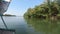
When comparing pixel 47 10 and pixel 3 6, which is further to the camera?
pixel 47 10

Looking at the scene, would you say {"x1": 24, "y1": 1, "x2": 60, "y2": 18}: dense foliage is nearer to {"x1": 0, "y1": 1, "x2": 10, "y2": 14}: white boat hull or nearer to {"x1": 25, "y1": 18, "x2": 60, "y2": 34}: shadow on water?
{"x1": 25, "y1": 18, "x2": 60, "y2": 34}: shadow on water

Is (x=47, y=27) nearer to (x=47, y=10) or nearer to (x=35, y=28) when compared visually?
(x=35, y=28)

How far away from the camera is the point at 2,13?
3879 mm

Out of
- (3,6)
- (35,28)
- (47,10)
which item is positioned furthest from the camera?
(47,10)

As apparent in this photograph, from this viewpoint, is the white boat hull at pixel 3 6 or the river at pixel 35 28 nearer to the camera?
the white boat hull at pixel 3 6

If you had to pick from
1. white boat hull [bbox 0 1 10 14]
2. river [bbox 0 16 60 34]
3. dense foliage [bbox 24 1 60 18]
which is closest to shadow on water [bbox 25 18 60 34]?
river [bbox 0 16 60 34]

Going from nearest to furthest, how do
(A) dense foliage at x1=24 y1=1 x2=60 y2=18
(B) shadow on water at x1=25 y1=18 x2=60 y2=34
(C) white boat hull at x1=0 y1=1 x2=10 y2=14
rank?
(C) white boat hull at x1=0 y1=1 x2=10 y2=14, (B) shadow on water at x1=25 y1=18 x2=60 y2=34, (A) dense foliage at x1=24 y1=1 x2=60 y2=18

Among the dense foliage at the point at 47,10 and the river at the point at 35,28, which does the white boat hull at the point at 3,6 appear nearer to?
the river at the point at 35,28

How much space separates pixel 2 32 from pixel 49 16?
80.8 ft

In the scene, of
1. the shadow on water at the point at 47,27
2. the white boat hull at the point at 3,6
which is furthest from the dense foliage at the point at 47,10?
the white boat hull at the point at 3,6

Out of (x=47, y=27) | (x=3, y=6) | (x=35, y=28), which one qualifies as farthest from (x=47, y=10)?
(x=3, y=6)

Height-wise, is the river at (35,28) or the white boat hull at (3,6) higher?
the white boat hull at (3,6)

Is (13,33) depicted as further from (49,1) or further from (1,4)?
(49,1)

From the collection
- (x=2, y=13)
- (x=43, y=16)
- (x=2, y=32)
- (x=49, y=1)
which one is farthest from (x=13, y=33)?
(x=43, y=16)
